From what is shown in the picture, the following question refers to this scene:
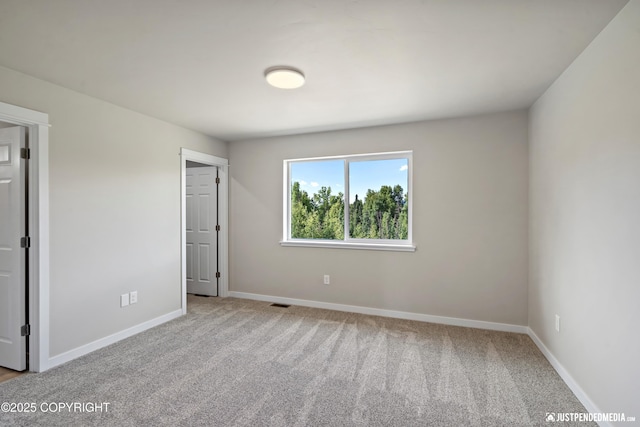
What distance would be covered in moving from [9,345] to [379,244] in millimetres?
3639

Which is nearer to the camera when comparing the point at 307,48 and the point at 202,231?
the point at 307,48

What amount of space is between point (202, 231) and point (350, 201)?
237 cm

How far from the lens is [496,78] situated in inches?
96.7

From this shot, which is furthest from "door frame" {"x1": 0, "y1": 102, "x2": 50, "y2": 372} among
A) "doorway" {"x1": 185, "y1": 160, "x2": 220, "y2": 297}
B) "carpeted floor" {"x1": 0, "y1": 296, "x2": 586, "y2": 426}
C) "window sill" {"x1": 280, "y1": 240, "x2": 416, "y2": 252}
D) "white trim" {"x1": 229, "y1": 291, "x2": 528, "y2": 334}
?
"window sill" {"x1": 280, "y1": 240, "x2": 416, "y2": 252}

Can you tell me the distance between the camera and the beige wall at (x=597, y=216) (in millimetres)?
1587

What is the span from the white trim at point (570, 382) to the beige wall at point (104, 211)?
3898 millimetres

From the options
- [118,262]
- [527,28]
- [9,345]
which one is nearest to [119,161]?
[118,262]

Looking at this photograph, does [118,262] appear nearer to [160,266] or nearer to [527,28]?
[160,266]

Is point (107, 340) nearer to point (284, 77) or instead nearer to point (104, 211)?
point (104, 211)

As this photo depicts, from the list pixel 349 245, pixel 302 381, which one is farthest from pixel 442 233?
pixel 302 381

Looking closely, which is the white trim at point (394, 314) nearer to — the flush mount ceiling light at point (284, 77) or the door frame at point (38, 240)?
the door frame at point (38, 240)

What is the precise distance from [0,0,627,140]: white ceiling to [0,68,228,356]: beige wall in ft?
0.80

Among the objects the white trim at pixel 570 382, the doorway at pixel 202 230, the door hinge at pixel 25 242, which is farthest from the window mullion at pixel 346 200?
the door hinge at pixel 25 242

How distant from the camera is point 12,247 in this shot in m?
2.49
